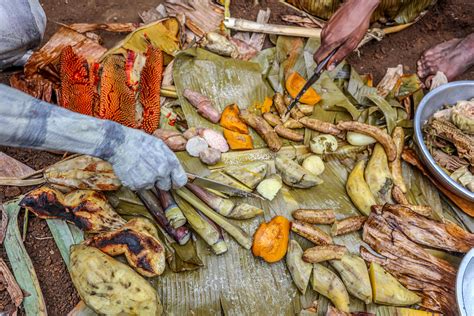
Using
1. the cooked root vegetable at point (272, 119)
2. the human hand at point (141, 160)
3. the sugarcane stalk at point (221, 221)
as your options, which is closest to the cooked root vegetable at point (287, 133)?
the cooked root vegetable at point (272, 119)

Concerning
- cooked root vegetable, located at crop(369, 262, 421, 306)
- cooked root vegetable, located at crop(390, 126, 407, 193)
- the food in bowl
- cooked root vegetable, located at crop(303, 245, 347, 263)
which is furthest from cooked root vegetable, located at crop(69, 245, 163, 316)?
the food in bowl

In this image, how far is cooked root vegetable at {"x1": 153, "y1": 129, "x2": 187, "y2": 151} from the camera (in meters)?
3.04

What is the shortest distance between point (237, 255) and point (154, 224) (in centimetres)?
58

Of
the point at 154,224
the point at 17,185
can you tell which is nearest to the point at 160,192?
the point at 154,224

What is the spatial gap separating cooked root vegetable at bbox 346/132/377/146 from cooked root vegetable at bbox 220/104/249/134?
82cm

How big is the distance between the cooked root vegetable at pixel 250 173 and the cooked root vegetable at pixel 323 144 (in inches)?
17.9

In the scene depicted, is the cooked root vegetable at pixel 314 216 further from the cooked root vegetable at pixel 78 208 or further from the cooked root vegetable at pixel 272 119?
the cooked root vegetable at pixel 78 208

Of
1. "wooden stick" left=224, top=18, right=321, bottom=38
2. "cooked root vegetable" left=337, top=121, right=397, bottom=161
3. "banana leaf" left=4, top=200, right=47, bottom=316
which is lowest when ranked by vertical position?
"banana leaf" left=4, top=200, right=47, bottom=316

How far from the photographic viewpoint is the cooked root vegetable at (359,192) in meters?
2.96

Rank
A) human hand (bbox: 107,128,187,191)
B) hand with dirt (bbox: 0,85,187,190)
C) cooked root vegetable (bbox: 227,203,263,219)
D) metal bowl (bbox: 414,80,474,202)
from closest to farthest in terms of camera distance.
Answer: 1. hand with dirt (bbox: 0,85,187,190)
2. human hand (bbox: 107,128,187,191)
3. cooked root vegetable (bbox: 227,203,263,219)
4. metal bowl (bbox: 414,80,474,202)

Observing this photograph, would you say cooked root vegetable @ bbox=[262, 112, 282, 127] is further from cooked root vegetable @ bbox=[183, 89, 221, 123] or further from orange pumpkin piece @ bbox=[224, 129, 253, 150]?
cooked root vegetable @ bbox=[183, 89, 221, 123]

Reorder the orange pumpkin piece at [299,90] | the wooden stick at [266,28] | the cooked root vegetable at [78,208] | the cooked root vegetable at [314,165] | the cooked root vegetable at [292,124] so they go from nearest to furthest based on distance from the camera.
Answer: the cooked root vegetable at [78,208] → the cooked root vegetable at [314,165] → the cooked root vegetable at [292,124] → the orange pumpkin piece at [299,90] → the wooden stick at [266,28]

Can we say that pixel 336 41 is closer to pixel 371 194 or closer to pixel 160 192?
pixel 371 194

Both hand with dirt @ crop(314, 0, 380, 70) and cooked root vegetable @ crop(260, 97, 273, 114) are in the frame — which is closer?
hand with dirt @ crop(314, 0, 380, 70)
